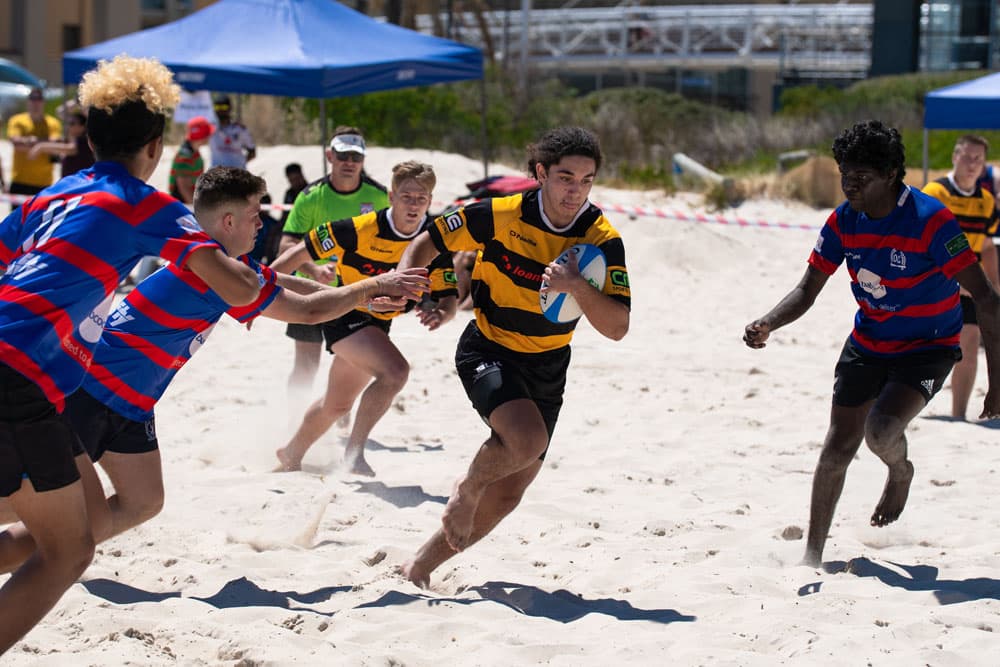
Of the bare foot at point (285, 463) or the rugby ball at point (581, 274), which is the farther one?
the bare foot at point (285, 463)

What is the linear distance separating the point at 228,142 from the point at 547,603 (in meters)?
10.2

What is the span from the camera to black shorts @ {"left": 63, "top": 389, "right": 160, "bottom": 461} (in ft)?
13.7

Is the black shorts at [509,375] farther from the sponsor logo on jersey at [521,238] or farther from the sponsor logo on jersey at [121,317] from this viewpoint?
the sponsor logo on jersey at [121,317]

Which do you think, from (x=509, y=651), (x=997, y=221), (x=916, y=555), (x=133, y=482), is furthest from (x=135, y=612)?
(x=997, y=221)

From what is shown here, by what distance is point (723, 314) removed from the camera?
12086mm

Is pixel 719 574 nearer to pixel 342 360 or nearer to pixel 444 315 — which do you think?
pixel 444 315

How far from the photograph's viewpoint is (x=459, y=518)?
4508 mm

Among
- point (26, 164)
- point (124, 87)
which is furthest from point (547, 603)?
point (26, 164)

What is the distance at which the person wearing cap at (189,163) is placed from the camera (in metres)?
12.3

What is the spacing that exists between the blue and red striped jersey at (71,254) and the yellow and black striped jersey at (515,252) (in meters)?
1.39

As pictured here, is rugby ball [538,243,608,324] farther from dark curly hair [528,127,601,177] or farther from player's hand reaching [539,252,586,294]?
dark curly hair [528,127,601,177]

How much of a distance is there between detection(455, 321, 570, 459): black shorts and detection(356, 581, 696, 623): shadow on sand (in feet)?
1.70

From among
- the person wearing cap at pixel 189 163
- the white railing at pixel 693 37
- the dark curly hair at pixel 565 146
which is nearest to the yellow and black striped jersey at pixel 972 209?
the dark curly hair at pixel 565 146

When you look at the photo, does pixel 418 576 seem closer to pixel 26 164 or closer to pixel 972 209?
pixel 972 209
